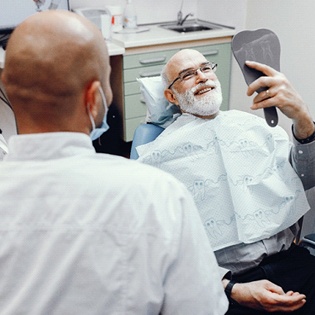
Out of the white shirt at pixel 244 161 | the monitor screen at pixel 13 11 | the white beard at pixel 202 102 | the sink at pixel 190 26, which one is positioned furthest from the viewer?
the sink at pixel 190 26

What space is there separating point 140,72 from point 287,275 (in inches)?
87.5

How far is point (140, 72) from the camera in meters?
3.50

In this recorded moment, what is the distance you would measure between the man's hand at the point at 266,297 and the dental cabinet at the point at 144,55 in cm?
211

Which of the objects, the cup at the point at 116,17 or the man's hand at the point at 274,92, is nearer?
the man's hand at the point at 274,92

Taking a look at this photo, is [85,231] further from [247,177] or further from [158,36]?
[158,36]

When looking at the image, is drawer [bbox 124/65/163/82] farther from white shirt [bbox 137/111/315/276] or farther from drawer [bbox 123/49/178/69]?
white shirt [bbox 137/111/315/276]

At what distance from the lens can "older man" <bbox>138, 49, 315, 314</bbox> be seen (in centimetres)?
160

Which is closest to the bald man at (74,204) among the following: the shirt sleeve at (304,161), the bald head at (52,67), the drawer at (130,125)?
the bald head at (52,67)

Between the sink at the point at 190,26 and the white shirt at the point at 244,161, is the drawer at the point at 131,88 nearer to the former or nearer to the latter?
the sink at the point at 190,26

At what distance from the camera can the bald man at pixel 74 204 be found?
0.85 meters

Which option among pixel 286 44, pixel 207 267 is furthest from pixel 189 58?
pixel 286 44

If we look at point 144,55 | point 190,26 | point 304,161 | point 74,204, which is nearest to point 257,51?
point 304,161

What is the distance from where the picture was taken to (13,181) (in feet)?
2.93

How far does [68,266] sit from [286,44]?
9.73ft
